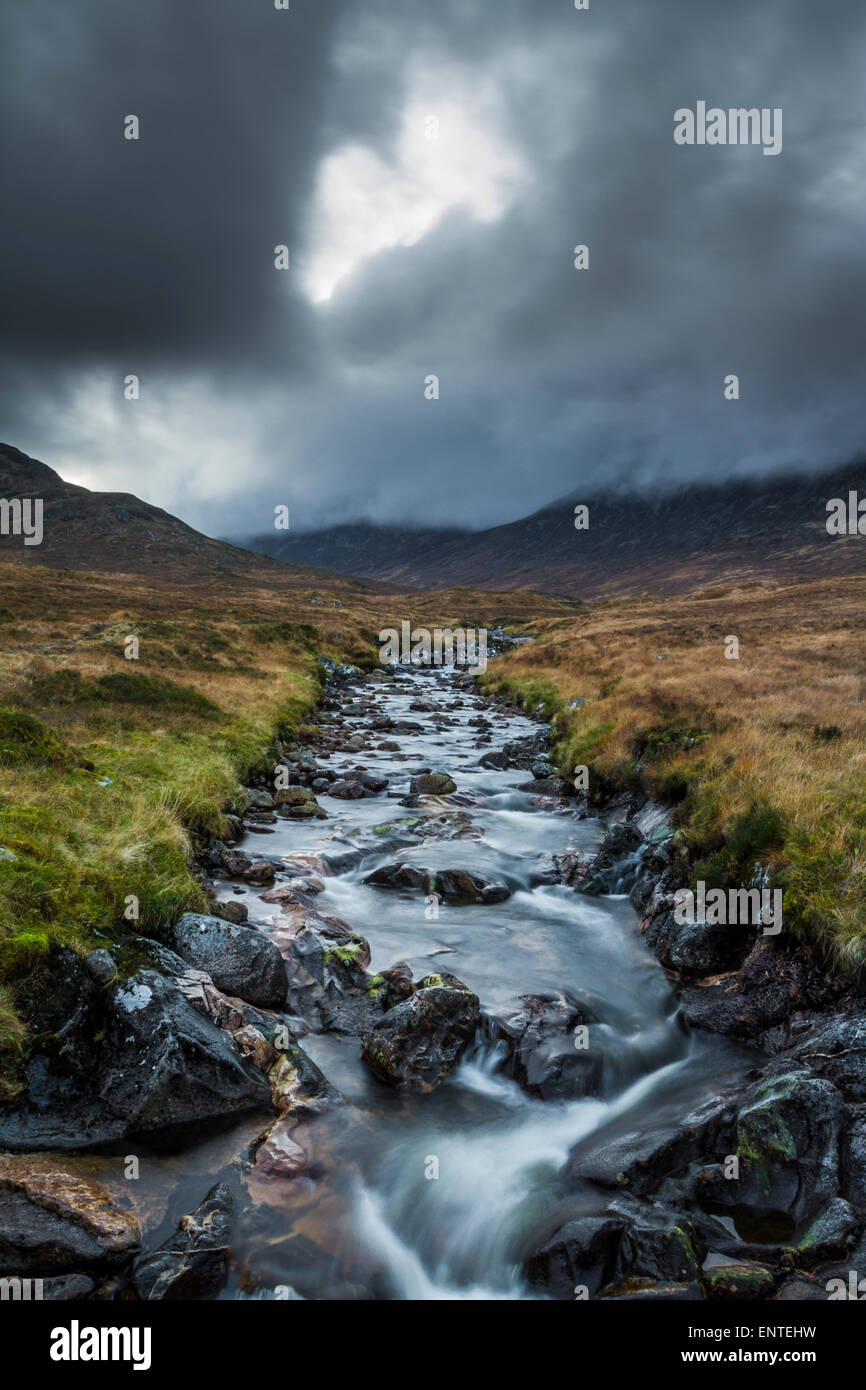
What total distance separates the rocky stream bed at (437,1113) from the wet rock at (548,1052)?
3cm

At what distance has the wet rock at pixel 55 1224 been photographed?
16.2 ft

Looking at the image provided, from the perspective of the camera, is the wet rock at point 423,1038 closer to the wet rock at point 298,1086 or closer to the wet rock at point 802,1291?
the wet rock at point 298,1086

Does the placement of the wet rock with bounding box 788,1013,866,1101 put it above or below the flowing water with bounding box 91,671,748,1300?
above

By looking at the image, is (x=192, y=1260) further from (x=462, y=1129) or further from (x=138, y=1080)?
(x=462, y=1129)

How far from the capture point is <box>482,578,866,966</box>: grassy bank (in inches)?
346

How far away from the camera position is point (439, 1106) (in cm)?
794

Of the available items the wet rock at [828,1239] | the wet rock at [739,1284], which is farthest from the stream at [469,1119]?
the wet rock at [828,1239]

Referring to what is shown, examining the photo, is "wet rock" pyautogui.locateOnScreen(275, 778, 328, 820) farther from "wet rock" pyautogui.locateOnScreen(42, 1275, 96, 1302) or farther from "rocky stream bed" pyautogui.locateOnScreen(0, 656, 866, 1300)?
"wet rock" pyautogui.locateOnScreen(42, 1275, 96, 1302)

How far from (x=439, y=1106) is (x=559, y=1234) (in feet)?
7.40

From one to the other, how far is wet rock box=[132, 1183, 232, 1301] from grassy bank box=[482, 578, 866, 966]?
279 inches

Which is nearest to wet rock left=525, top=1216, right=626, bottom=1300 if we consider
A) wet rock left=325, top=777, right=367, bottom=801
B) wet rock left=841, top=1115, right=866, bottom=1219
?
wet rock left=841, top=1115, right=866, bottom=1219

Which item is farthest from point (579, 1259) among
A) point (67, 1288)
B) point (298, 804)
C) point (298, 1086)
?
point (298, 804)
